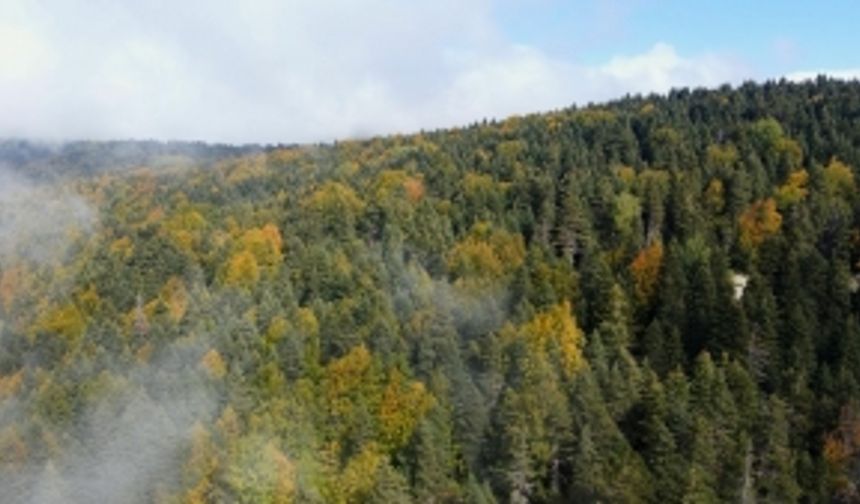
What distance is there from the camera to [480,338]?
103 metres

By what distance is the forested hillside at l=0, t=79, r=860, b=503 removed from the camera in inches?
3152

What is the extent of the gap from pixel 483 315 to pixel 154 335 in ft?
127

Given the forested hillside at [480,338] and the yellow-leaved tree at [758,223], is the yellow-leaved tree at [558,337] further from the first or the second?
the yellow-leaved tree at [758,223]

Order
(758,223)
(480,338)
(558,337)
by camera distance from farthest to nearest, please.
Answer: (758,223) < (480,338) < (558,337)

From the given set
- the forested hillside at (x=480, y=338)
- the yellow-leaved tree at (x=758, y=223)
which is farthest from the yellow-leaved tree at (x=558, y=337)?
the yellow-leaved tree at (x=758, y=223)

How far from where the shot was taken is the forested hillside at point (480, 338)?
80.1m

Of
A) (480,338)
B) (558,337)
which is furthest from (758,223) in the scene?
(480,338)

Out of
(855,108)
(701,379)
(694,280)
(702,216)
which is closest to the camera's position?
(701,379)

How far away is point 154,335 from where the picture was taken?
11850cm

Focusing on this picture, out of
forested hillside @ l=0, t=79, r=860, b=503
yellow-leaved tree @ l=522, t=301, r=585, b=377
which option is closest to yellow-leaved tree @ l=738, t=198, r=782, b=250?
forested hillside @ l=0, t=79, r=860, b=503

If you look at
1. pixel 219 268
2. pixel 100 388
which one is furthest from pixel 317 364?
pixel 219 268

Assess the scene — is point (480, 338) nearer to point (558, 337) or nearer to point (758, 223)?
point (558, 337)

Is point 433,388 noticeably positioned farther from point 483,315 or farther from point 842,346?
point 842,346

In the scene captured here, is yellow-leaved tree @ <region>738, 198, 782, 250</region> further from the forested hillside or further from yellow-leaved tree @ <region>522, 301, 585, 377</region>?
yellow-leaved tree @ <region>522, 301, 585, 377</region>
